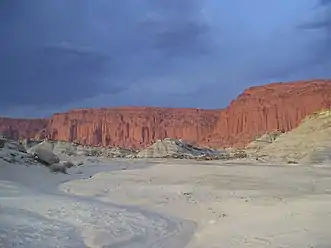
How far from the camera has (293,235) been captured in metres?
7.99

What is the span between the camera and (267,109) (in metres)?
95.8

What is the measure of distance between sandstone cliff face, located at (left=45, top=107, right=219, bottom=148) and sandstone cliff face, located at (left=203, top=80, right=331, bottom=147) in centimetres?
1680

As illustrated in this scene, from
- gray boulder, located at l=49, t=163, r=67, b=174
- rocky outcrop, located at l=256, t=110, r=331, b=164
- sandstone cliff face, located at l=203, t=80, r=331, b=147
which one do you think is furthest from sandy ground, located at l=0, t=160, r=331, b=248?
sandstone cliff face, located at l=203, t=80, r=331, b=147

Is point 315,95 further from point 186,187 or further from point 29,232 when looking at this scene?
point 29,232

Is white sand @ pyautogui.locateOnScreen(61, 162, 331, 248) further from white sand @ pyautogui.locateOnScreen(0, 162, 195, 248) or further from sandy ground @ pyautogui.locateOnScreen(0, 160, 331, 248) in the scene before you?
white sand @ pyautogui.locateOnScreen(0, 162, 195, 248)

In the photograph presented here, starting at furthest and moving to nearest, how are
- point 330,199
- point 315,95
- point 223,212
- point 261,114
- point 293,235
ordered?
1. point 261,114
2. point 315,95
3. point 330,199
4. point 223,212
5. point 293,235

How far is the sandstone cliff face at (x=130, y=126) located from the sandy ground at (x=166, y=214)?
10653cm

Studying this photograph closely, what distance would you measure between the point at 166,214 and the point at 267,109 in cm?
8733

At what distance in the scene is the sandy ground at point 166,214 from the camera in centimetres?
754

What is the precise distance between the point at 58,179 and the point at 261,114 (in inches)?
3240

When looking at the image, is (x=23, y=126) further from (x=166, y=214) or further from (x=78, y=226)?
(x=78, y=226)

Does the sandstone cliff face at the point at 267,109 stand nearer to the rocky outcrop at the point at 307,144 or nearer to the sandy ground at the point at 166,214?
the rocky outcrop at the point at 307,144

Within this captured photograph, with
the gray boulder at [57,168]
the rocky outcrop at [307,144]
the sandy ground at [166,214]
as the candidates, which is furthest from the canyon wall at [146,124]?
the sandy ground at [166,214]

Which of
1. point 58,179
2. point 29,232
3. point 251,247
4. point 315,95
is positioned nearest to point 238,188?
point 58,179
